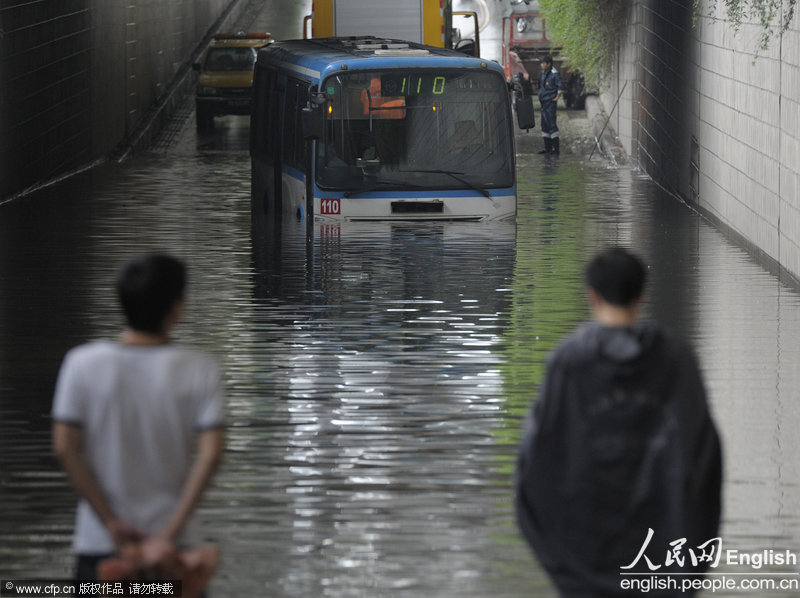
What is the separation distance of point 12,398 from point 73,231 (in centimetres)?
1052

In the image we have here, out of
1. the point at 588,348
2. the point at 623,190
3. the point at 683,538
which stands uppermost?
the point at 588,348

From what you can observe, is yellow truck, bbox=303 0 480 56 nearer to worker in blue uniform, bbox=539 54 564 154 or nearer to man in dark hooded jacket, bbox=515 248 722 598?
worker in blue uniform, bbox=539 54 564 154

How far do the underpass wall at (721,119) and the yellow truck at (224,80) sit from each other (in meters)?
9.78

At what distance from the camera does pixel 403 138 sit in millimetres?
20672

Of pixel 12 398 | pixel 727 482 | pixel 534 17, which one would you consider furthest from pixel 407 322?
pixel 534 17

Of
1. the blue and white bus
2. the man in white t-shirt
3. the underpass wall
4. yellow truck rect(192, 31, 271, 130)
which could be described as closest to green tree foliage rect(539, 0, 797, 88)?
the underpass wall

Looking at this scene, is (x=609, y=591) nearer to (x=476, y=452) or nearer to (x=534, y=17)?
(x=476, y=452)

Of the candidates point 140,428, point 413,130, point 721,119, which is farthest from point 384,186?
point 140,428

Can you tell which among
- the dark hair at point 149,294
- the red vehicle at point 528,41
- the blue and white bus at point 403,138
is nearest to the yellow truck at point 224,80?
the red vehicle at point 528,41

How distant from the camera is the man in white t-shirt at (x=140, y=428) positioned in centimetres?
467

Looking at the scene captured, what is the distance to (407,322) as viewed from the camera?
1418 cm

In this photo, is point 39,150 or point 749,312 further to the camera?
point 39,150

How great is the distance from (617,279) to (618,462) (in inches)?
19.4

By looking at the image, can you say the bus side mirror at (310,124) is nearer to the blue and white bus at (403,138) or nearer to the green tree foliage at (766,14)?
the blue and white bus at (403,138)
